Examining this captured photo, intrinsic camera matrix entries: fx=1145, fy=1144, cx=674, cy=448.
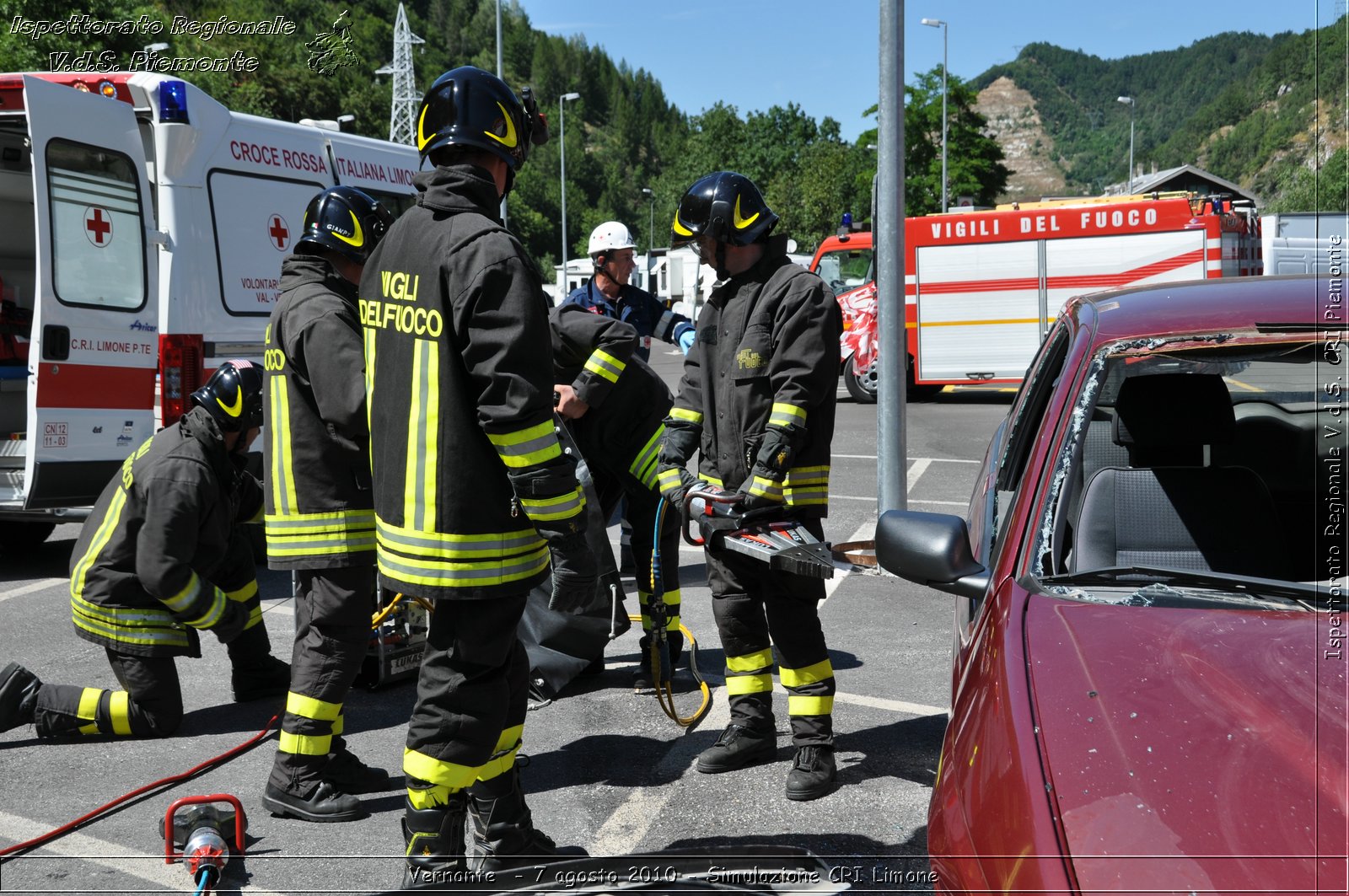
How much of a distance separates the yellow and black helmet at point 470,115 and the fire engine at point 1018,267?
561 inches

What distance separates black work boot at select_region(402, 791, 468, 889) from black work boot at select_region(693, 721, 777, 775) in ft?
4.15

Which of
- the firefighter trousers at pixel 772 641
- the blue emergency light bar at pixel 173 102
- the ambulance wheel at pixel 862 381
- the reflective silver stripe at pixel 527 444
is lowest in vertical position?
the firefighter trousers at pixel 772 641

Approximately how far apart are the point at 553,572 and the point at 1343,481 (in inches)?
74.8

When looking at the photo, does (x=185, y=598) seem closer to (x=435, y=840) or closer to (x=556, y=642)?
(x=556, y=642)

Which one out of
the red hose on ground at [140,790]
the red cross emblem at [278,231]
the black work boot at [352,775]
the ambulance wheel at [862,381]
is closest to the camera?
the red hose on ground at [140,790]

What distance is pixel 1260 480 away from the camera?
8.77 ft

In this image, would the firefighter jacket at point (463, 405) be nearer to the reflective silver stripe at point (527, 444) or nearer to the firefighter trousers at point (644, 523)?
the reflective silver stripe at point (527, 444)

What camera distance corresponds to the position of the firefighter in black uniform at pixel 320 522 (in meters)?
3.74

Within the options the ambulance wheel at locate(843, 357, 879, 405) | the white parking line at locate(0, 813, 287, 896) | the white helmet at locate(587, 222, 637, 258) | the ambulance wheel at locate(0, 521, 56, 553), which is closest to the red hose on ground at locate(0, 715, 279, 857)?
the white parking line at locate(0, 813, 287, 896)

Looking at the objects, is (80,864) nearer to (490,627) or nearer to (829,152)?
A: (490,627)

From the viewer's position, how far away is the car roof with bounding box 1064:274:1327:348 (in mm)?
2645

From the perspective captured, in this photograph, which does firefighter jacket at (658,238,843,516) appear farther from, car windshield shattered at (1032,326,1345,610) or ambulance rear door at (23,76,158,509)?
ambulance rear door at (23,76,158,509)

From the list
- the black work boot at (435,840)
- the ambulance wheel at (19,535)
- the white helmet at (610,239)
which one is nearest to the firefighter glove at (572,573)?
the black work boot at (435,840)

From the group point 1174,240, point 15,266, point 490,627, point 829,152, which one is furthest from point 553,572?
point 829,152
